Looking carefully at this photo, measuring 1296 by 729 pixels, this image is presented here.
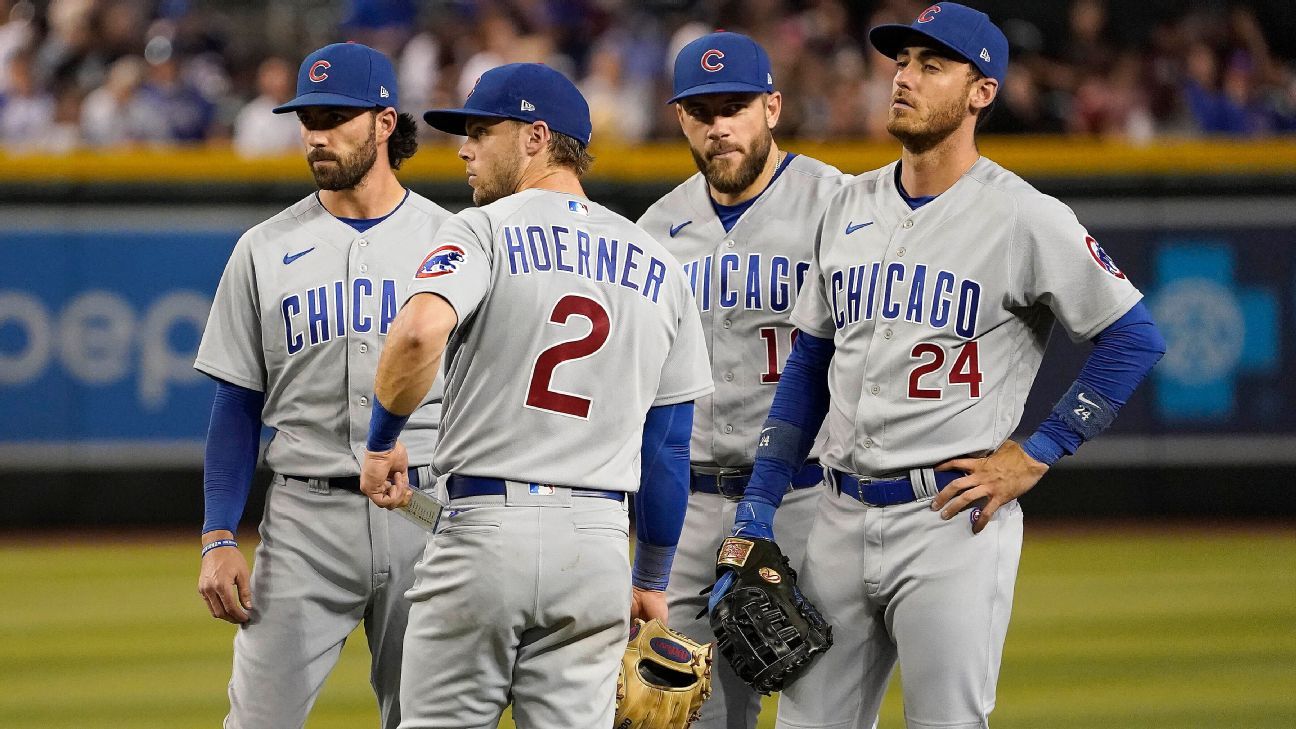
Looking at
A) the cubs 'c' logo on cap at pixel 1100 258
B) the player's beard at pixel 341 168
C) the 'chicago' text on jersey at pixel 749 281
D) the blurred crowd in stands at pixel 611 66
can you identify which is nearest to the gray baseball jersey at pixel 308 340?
the player's beard at pixel 341 168

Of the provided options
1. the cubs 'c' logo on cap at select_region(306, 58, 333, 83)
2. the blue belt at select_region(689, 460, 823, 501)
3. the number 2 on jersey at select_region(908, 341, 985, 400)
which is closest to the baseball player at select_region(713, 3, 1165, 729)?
the number 2 on jersey at select_region(908, 341, 985, 400)

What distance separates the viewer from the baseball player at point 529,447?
353 centimetres

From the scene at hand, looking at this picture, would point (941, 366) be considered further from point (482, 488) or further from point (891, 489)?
point (482, 488)

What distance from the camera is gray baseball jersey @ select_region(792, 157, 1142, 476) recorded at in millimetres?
3863

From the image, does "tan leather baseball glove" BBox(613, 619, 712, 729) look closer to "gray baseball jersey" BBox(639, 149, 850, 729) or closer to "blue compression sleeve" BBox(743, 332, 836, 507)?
"blue compression sleeve" BBox(743, 332, 836, 507)

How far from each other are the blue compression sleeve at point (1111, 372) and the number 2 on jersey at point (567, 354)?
112cm

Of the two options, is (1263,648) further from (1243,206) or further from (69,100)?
(69,100)

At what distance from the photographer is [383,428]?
351 centimetres

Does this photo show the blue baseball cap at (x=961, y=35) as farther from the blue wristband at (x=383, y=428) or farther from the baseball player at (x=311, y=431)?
the blue wristband at (x=383, y=428)

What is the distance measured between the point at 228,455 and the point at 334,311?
18.9 inches

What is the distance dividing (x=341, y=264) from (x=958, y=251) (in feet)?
5.47

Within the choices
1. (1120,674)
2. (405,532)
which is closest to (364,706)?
(405,532)

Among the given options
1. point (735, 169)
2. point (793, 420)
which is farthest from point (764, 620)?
point (735, 169)

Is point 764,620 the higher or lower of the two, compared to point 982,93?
lower
